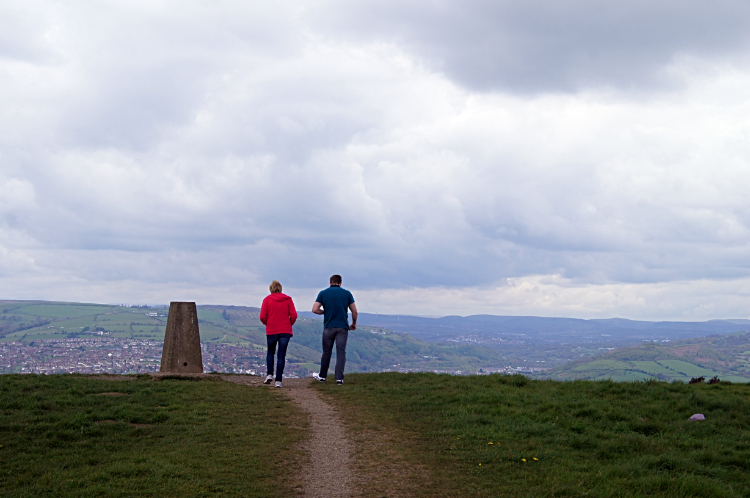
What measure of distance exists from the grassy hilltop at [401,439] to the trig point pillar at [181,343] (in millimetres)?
2164

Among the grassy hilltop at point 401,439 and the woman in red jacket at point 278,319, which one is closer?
the grassy hilltop at point 401,439

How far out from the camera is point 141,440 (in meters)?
10.2

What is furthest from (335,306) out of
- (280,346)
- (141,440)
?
(141,440)

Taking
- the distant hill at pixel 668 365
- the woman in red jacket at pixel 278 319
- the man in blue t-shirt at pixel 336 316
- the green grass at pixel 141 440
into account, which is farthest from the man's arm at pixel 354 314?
the distant hill at pixel 668 365

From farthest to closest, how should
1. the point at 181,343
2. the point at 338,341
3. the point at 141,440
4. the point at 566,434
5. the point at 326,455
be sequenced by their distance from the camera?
the point at 181,343 < the point at 338,341 < the point at 566,434 < the point at 141,440 < the point at 326,455

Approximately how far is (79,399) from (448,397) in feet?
28.8

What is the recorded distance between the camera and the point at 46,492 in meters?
7.44

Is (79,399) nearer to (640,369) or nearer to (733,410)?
(733,410)

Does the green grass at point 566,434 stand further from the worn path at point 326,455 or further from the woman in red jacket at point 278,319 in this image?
the woman in red jacket at point 278,319

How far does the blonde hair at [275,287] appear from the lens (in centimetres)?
1744

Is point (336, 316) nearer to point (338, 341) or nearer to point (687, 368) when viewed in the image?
point (338, 341)

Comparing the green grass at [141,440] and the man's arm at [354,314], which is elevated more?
the man's arm at [354,314]

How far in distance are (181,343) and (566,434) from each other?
12519 mm

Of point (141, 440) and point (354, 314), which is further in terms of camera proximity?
point (354, 314)
